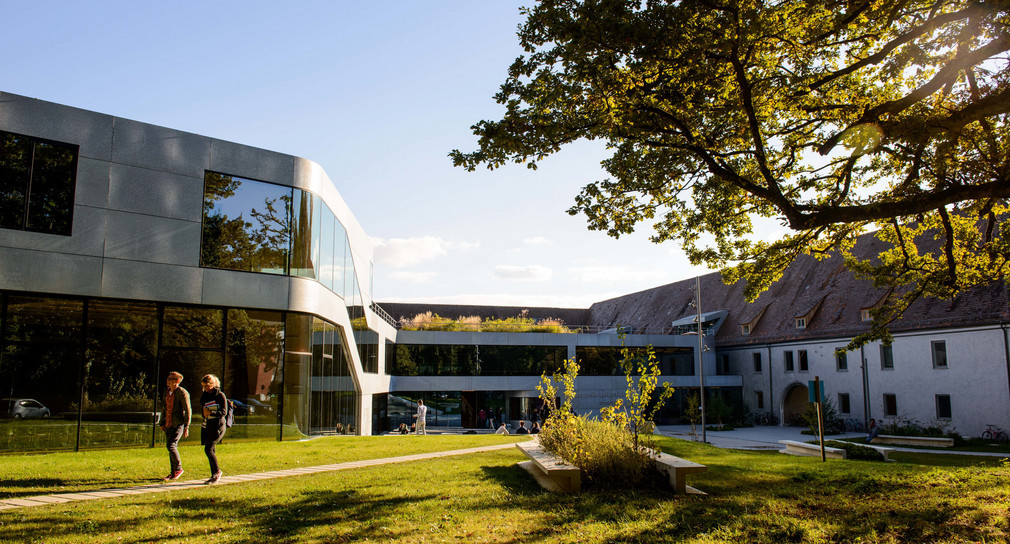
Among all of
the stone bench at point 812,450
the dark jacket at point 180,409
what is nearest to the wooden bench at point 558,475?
the dark jacket at point 180,409

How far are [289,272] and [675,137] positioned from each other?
39.2ft

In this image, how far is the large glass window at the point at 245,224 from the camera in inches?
690

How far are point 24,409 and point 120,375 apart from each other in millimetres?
2004

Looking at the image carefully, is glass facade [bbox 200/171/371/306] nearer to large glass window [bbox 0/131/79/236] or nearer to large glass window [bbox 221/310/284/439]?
large glass window [bbox 221/310/284/439]

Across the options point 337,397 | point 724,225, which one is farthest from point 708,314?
point 724,225

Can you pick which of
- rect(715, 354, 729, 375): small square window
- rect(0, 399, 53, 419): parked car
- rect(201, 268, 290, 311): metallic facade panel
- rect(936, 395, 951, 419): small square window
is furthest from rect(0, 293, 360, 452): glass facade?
rect(715, 354, 729, 375): small square window

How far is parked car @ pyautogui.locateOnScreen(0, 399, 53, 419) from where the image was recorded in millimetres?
14656

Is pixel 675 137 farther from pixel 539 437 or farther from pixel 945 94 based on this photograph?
pixel 539 437

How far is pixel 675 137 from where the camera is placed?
1164cm

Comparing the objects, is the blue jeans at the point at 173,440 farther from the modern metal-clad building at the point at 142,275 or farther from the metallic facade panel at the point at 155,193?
the metallic facade panel at the point at 155,193

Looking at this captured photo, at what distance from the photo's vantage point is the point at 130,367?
16.4 m

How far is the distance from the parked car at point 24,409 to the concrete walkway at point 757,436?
23243mm

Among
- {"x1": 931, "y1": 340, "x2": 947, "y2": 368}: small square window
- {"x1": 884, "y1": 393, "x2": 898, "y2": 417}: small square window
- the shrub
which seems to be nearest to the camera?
the shrub

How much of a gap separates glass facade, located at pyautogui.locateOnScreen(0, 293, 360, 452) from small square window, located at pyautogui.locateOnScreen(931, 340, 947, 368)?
3182 centimetres
